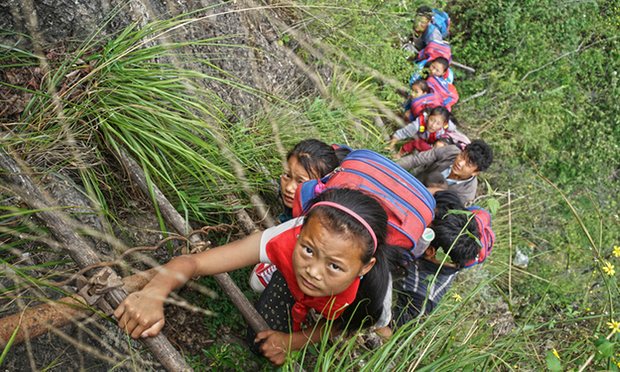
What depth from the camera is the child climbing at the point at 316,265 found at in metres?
1.71

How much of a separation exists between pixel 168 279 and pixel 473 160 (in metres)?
2.89

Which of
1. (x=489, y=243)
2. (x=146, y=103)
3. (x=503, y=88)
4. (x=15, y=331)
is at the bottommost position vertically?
(x=503, y=88)

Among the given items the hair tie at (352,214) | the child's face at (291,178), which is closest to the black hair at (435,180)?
the child's face at (291,178)

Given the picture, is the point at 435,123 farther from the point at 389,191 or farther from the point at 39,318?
the point at 39,318

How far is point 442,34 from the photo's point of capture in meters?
6.16

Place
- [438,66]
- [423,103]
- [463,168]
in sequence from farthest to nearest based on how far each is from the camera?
[438,66]
[423,103]
[463,168]

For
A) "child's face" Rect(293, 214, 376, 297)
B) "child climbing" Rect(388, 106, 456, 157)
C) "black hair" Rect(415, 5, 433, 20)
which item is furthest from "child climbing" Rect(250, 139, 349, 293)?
"black hair" Rect(415, 5, 433, 20)

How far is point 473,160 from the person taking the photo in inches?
157

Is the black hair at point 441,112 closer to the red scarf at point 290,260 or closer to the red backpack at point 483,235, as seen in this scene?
the red backpack at point 483,235

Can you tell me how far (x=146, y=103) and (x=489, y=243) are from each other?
2.03m

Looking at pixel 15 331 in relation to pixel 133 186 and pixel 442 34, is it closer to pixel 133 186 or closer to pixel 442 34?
pixel 133 186

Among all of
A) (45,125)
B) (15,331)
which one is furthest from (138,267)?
(15,331)

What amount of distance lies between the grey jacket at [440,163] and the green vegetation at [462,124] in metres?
0.26

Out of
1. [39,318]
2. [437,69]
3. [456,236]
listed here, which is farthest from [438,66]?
[39,318]
